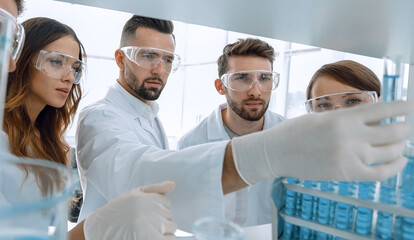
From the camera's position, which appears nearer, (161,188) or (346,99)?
(161,188)

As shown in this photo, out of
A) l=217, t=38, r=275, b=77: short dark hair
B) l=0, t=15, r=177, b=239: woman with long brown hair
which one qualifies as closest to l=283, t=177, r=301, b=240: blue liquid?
l=0, t=15, r=177, b=239: woman with long brown hair

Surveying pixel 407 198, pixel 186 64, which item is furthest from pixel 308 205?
pixel 186 64

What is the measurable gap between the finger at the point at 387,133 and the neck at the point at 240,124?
5.40ft

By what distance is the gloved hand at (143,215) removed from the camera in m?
0.85

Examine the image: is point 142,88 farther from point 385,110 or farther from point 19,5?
point 385,110

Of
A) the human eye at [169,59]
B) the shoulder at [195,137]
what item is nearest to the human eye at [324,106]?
the shoulder at [195,137]

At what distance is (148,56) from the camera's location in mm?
2018

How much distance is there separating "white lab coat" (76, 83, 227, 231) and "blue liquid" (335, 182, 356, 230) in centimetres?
31

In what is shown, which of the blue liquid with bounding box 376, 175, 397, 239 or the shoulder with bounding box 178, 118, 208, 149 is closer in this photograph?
the blue liquid with bounding box 376, 175, 397, 239

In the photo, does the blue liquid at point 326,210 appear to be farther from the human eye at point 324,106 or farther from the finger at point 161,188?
the human eye at point 324,106

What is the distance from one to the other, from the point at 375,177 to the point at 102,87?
774 centimetres

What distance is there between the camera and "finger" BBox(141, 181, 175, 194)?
2.82 feet

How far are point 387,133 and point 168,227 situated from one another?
59 centimetres

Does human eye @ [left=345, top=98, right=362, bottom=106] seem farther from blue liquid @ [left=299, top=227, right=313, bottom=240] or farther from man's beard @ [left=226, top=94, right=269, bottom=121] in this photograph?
blue liquid @ [left=299, top=227, right=313, bottom=240]
